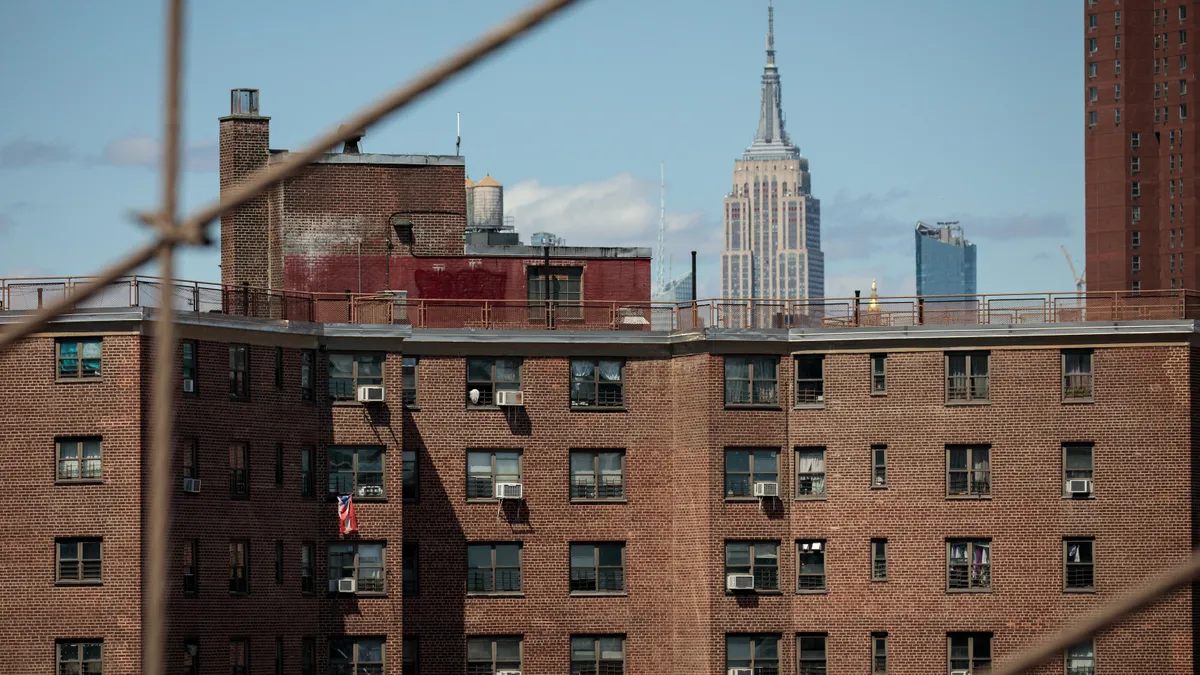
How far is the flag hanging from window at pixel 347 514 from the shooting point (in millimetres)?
61469

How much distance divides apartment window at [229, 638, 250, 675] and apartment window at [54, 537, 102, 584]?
5286mm

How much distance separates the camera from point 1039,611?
204 ft

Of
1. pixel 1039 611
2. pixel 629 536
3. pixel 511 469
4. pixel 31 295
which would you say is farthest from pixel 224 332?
pixel 1039 611

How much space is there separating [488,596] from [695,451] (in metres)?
8.08

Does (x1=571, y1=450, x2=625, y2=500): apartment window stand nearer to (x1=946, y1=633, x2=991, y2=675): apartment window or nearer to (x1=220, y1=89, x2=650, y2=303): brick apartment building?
(x1=220, y1=89, x2=650, y2=303): brick apartment building

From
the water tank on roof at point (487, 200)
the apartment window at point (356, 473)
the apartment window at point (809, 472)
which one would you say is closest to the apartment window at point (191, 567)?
the apartment window at point (356, 473)

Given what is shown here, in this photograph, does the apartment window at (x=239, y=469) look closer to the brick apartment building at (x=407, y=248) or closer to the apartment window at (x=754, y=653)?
the brick apartment building at (x=407, y=248)

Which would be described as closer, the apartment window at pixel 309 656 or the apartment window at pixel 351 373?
the apartment window at pixel 309 656

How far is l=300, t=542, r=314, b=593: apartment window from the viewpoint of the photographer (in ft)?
199

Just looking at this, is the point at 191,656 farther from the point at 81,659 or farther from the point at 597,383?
the point at 597,383

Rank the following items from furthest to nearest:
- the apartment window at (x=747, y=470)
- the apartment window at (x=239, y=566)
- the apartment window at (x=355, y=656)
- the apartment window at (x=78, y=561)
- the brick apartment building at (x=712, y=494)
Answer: the apartment window at (x=747, y=470), the brick apartment building at (x=712, y=494), the apartment window at (x=355, y=656), the apartment window at (x=239, y=566), the apartment window at (x=78, y=561)

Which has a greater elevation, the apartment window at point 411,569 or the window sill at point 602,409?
the window sill at point 602,409

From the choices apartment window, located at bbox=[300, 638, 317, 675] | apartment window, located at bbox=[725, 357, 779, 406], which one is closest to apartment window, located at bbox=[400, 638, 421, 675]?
apartment window, located at bbox=[300, 638, 317, 675]

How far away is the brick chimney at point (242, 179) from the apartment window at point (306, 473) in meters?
15.3
